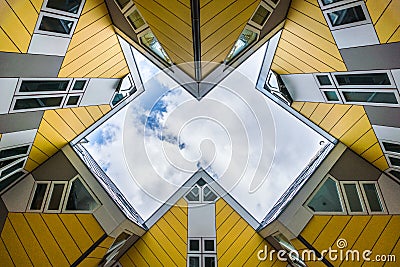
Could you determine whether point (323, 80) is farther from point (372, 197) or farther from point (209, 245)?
point (209, 245)

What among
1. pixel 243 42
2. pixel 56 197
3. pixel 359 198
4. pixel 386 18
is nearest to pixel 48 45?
pixel 243 42

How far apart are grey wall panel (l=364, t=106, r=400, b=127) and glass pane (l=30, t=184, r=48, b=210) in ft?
23.0

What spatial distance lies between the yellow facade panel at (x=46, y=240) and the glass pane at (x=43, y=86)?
3.09m

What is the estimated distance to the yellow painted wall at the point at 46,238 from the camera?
24.2ft

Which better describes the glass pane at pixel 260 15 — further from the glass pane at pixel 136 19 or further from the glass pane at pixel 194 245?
the glass pane at pixel 194 245

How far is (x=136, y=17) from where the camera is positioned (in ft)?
19.7

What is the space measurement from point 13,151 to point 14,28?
10.2ft

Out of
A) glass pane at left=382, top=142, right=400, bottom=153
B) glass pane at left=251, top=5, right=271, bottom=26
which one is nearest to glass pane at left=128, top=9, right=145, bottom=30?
glass pane at left=251, top=5, right=271, bottom=26

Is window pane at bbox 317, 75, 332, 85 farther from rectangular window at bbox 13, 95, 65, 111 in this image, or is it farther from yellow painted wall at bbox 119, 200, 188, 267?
rectangular window at bbox 13, 95, 65, 111

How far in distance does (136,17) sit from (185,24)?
1.17 meters

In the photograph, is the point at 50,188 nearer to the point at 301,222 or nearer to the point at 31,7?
the point at 31,7

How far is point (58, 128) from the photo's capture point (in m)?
7.60

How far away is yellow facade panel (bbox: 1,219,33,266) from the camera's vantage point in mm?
7387

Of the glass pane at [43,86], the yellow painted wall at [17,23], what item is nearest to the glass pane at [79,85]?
the glass pane at [43,86]
